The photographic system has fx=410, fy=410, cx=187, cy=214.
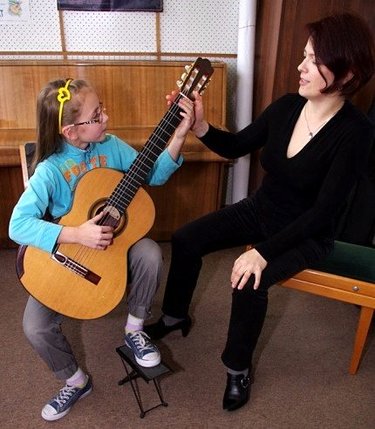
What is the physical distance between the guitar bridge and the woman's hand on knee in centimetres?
48

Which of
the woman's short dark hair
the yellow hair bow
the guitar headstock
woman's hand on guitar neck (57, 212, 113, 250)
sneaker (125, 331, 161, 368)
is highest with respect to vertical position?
the woman's short dark hair

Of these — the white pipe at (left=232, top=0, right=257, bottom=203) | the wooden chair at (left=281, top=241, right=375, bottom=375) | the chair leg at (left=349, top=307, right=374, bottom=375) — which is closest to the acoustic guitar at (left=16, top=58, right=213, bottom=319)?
the wooden chair at (left=281, top=241, right=375, bottom=375)

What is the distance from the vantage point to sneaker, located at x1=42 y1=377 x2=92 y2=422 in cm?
143

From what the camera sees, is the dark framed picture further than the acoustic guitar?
Yes

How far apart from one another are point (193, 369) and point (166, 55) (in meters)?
1.85

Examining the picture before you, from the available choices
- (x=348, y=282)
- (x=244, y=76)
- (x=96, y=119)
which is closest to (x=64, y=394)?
(x=96, y=119)

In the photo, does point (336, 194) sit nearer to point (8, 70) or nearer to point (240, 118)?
point (240, 118)

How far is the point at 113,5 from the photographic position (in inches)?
93.5

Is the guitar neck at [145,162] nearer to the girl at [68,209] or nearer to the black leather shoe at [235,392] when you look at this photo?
the girl at [68,209]

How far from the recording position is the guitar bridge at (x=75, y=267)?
1.38 m

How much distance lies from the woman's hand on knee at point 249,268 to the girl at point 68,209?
1.05ft

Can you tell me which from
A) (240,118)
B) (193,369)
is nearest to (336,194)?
(193,369)

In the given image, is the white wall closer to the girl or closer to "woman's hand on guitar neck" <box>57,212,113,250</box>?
the girl

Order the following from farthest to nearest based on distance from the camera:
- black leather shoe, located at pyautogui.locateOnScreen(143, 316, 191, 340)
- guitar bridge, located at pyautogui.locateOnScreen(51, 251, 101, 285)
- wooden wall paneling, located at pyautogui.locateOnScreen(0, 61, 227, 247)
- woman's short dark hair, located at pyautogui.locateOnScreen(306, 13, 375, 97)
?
wooden wall paneling, located at pyautogui.locateOnScreen(0, 61, 227, 247), black leather shoe, located at pyautogui.locateOnScreen(143, 316, 191, 340), guitar bridge, located at pyautogui.locateOnScreen(51, 251, 101, 285), woman's short dark hair, located at pyautogui.locateOnScreen(306, 13, 375, 97)
